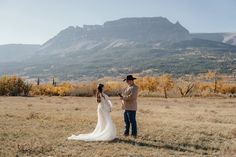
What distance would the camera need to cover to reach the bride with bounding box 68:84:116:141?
18.3 m

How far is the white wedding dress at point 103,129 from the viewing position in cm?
1825

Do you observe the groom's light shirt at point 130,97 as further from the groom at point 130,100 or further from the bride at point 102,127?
the bride at point 102,127

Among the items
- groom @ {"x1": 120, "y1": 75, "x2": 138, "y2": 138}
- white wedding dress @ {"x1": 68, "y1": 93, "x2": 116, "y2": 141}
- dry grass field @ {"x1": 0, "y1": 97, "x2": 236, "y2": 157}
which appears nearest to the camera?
dry grass field @ {"x1": 0, "y1": 97, "x2": 236, "y2": 157}

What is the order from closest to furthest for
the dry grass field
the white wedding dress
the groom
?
the dry grass field
the white wedding dress
the groom

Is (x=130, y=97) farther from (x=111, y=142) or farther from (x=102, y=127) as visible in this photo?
(x=111, y=142)

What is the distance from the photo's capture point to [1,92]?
52344 millimetres

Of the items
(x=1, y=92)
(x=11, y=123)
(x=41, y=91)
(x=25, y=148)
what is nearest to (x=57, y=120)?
(x=11, y=123)

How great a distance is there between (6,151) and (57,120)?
837 centimetres

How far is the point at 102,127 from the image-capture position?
18750mm

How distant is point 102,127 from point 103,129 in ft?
0.29

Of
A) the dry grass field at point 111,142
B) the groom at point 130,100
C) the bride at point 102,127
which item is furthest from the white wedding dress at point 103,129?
the groom at point 130,100

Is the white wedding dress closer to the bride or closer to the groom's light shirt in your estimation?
the bride

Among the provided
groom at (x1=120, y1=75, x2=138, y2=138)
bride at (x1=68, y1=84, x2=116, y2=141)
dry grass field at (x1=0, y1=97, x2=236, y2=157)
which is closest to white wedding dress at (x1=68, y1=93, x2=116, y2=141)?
bride at (x1=68, y1=84, x2=116, y2=141)

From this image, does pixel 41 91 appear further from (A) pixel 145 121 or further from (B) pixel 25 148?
(B) pixel 25 148
